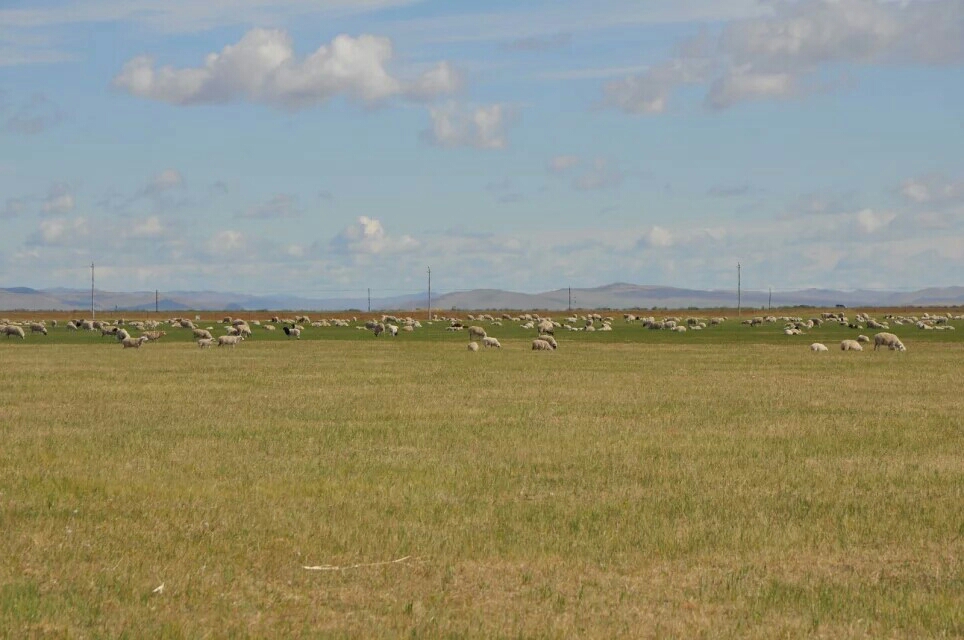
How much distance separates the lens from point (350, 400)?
32031mm

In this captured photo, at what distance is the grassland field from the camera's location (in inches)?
427

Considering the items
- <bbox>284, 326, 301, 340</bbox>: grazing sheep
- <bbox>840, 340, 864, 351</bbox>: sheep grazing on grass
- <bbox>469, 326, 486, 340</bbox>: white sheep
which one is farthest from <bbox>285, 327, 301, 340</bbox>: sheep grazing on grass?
<bbox>840, 340, 864, 351</bbox>: sheep grazing on grass

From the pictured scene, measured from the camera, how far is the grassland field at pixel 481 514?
10.9 metres

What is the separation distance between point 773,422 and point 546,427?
569cm

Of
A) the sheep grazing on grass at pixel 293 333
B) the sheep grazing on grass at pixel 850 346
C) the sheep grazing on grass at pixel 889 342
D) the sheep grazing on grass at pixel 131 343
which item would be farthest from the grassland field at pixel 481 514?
Result: the sheep grazing on grass at pixel 293 333

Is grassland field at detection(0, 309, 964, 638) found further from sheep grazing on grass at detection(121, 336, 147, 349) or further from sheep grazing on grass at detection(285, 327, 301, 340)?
sheep grazing on grass at detection(285, 327, 301, 340)

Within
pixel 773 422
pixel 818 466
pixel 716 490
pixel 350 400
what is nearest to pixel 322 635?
pixel 716 490

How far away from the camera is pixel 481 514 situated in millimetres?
15523

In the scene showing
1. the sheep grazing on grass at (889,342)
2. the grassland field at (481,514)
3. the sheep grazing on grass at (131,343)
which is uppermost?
the sheep grazing on grass at (889,342)

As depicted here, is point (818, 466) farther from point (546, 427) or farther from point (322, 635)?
point (322, 635)

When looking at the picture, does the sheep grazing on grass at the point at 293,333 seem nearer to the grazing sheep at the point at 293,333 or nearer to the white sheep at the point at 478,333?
the grazing sheep at the point at 293,333

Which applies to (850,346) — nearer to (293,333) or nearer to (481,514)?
(293,333)

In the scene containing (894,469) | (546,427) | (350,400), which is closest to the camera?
(894,469)

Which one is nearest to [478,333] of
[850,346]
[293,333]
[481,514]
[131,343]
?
[293,333]
